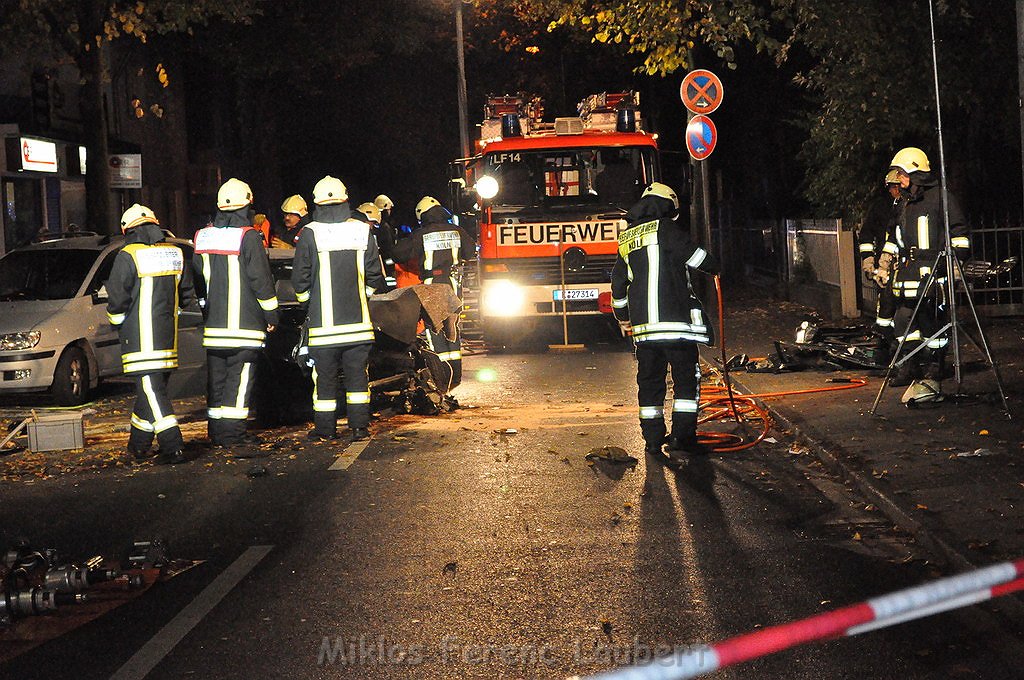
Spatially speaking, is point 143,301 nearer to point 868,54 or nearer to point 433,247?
point 433,247

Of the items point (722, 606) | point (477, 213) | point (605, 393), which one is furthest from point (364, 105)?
point (722, 606)

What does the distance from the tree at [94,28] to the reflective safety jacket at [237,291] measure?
1007 cm

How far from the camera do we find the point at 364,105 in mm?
46281

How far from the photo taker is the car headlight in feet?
44.7

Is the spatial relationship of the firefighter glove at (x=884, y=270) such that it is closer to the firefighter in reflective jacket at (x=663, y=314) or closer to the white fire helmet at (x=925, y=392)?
the white fire helmet at (x=925, y=392)

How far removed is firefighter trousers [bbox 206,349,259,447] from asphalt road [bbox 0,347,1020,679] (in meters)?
0.36

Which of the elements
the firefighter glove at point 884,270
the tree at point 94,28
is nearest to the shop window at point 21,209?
the tree at point 94,28


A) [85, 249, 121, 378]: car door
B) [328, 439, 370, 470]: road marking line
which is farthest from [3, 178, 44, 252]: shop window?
A: [328, 439, 370, 470]: road marking line

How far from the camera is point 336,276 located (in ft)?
35.2

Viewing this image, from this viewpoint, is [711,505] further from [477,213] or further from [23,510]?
[477,213]

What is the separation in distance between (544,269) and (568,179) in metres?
1.22

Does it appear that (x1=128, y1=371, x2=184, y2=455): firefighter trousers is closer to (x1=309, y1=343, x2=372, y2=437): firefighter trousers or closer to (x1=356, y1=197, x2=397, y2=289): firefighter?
(x1=309, y1=343, x2=372, y2=437): firefighter trousers

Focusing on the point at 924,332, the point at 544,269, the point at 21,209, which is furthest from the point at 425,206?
the point at 21,209

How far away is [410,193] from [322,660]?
5723 centimetres
